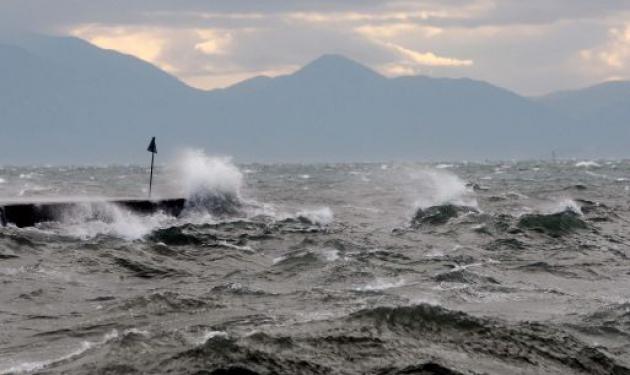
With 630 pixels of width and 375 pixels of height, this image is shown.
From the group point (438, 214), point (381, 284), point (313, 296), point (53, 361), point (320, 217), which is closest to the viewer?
point (53, 361)

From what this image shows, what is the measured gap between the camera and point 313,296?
47.0 feet

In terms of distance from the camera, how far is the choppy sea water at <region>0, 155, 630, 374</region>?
10312 mm

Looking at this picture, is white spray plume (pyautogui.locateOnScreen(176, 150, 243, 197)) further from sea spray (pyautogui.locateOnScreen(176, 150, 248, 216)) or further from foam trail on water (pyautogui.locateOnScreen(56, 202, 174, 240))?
foam trail on water (pyautogui.locateOnScreen(56, 202, 174, 240))

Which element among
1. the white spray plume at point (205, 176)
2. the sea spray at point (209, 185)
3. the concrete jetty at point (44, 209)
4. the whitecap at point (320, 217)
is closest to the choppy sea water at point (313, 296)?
the concrete jetty at point (44, 209)

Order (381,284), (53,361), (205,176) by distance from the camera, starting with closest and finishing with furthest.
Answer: (53,361)
(381,284)
(205,176)

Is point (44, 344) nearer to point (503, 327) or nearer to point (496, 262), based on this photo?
point (503, 327)

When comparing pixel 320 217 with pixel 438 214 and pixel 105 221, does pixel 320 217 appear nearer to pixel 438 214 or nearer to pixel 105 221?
pixel 438 214

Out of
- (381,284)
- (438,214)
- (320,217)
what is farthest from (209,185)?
(381,284)

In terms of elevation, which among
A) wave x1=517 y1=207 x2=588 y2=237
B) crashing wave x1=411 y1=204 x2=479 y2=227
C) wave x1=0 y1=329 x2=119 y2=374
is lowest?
wave x1=0 y1=329 x2=119 y2=374

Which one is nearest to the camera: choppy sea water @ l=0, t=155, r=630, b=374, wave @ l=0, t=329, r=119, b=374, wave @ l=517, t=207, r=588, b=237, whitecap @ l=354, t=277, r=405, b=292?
wave @ l=0, t=329, r=119, b=374

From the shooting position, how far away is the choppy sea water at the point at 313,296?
10.3 meters

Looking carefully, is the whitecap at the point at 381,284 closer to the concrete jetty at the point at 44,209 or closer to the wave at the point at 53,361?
the wave at the point at 53,361

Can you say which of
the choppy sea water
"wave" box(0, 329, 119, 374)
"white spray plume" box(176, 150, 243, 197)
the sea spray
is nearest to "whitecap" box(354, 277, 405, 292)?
the choppy sea water

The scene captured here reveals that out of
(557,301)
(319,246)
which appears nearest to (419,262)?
(319,246)
